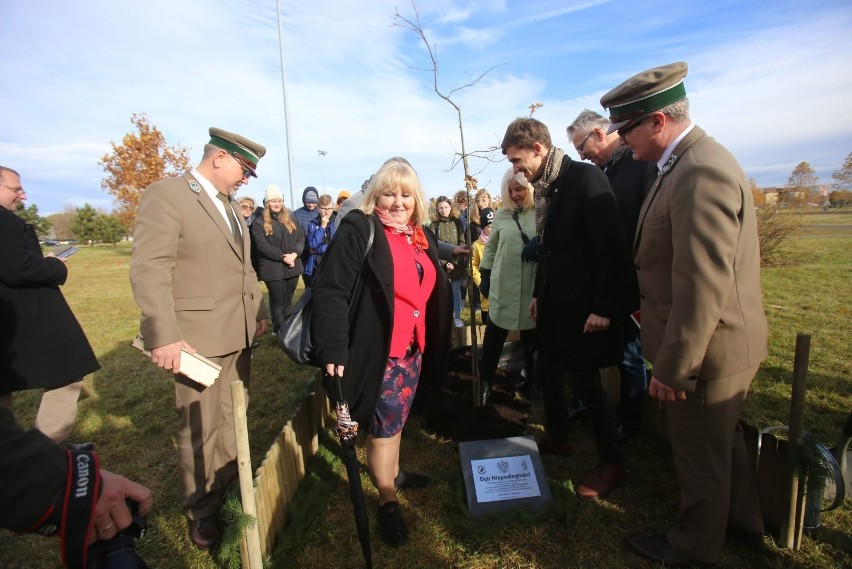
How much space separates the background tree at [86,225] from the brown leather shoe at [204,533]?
43496 mm

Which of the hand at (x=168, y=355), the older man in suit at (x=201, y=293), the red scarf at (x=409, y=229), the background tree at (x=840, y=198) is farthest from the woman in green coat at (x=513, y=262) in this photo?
the background tree at (x=840, y=198)

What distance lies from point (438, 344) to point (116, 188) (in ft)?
98.1

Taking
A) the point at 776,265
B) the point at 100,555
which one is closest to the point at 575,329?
the point at 100,555

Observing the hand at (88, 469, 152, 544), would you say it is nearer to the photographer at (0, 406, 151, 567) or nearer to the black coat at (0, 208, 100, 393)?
the photographer at (0, 406, 151, 567)

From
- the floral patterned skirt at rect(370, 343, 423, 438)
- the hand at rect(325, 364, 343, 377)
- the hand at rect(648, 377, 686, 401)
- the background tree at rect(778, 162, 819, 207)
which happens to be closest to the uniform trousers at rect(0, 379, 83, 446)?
the hand at rect(325, 364, 343, 377)

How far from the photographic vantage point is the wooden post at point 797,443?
2.06 m

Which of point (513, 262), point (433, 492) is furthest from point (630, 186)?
point (433, 492)

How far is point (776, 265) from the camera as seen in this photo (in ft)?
38.7

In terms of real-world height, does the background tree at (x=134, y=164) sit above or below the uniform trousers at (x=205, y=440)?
above

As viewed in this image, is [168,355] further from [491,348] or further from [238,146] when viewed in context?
[491,348]

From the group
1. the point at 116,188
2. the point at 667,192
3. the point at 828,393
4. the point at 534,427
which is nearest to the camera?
the point at 667,192

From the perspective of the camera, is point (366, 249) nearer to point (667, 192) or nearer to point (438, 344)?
point (438, 344)

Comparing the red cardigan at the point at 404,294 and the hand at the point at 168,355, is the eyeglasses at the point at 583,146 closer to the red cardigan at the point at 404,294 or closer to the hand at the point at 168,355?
the red cardigan at the point at 404,294

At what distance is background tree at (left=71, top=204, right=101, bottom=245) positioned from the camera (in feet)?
119
